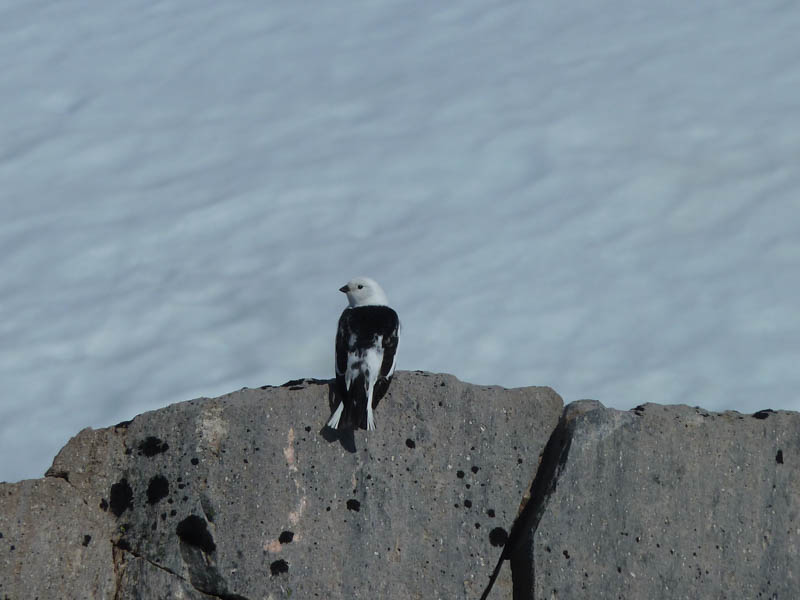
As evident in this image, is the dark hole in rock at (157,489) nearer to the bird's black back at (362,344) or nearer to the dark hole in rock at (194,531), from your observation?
the dark hole in rock at (194,531)

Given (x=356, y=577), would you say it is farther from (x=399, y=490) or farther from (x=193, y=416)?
(x=193, y=416)

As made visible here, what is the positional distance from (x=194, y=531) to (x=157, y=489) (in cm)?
27

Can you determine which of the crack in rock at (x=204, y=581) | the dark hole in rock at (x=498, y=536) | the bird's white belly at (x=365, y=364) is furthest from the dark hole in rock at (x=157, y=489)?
the dark hole in rock at (x=498, y=536)

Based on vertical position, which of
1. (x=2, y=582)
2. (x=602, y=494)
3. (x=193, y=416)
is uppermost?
(x=193, y=416)

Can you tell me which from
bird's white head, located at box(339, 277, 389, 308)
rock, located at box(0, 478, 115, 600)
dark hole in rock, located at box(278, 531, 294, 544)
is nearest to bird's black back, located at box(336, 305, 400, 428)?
bird's white head, located at box(339, 277, 389, 308)

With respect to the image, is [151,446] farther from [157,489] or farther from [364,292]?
[364,292]

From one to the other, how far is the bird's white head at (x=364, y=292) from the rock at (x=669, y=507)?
127 cm

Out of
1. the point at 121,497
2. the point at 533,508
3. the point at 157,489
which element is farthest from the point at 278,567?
the point at 533,508

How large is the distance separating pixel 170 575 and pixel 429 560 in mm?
1205

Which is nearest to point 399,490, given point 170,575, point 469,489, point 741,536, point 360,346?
point 469,489

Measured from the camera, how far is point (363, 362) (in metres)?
5.95

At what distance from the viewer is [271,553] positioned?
5.65 meters

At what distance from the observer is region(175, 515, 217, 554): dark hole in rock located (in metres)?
5.64

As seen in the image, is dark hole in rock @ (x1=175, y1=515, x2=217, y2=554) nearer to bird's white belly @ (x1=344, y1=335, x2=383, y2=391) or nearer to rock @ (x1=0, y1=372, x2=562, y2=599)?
rock @ (x1=0, y1=372, x2=562, y2=599)
